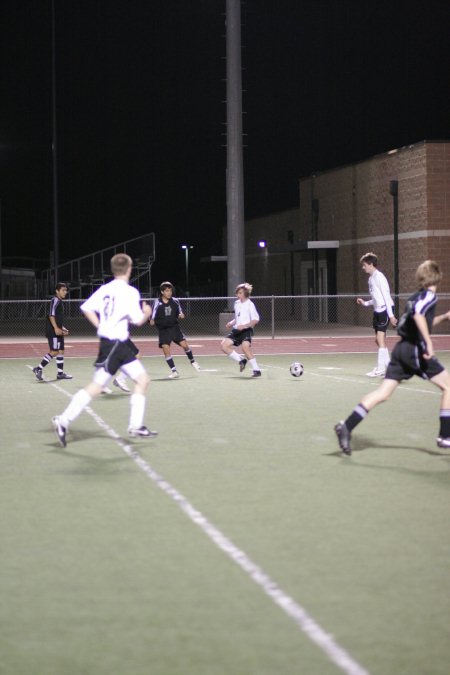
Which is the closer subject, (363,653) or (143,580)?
(363,653)

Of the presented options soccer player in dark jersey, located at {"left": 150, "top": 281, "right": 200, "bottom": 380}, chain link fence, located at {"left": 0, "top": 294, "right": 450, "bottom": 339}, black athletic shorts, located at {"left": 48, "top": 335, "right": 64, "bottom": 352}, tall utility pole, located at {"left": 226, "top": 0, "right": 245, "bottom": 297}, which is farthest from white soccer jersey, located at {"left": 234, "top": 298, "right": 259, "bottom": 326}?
tall utility pole, located at {"left": 226, "top": 0, "right": 245, "bottom": 297}

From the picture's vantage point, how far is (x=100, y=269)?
1960 inches

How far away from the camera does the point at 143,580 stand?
19.5ft

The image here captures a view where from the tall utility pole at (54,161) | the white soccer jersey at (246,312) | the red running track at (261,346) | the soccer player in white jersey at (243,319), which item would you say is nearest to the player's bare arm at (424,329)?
the soccer player in white jersey at (243,319)

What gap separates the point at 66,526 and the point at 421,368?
400cm

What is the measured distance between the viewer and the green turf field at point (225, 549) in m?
4.80

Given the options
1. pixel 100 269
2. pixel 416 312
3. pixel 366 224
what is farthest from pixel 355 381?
pixel 100 269

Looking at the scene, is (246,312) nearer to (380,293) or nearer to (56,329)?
(380,293)

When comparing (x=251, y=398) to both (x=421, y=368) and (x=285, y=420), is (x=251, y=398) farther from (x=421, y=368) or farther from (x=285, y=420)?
(x=421, y=368)

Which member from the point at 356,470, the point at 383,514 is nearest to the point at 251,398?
the point at 356,470

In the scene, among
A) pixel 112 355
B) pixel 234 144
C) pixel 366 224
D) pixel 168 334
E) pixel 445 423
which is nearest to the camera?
pixel 445 423

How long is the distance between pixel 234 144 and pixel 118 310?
83.6 ft

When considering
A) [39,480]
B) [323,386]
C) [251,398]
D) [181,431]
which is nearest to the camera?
[39,480]

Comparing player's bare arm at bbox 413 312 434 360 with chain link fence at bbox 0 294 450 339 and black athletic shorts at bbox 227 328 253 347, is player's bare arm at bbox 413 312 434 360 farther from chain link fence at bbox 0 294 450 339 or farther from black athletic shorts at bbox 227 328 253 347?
chain link fence at bbox 0 294 450 339
